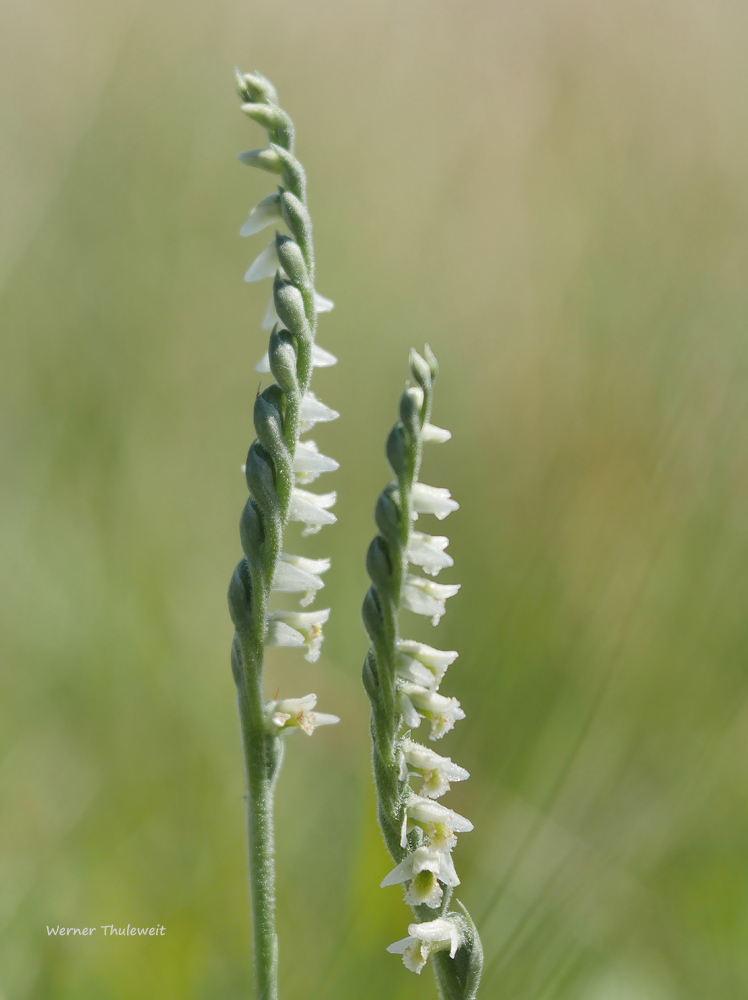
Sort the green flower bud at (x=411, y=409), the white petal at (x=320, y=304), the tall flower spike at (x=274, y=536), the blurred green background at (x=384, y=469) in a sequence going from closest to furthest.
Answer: the green flower bud at (x=411, y=409)
the tall flower spike at (x=274, y=536)
the white petal at (x=320, y=304)
the blurred green background at (x=384, y=469)

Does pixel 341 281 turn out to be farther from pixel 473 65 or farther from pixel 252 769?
pixel 252 769

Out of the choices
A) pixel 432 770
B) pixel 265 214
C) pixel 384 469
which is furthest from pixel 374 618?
pixel 384 469

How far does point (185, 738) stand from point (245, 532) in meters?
1.32

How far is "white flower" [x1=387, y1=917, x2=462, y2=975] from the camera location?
2.89ft

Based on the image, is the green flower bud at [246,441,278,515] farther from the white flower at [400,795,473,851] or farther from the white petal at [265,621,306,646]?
the white flower at [400,795,473,851]

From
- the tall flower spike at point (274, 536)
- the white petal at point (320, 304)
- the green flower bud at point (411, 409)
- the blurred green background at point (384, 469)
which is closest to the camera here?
the green flower bud at point (411, 409)

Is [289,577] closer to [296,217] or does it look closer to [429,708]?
[429,708]

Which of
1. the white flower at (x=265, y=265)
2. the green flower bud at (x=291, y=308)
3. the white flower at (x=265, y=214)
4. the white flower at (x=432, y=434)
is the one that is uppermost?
Answer: the white flower at (x=265, y=214)

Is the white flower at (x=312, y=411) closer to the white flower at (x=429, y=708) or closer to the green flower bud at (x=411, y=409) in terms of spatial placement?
the green flower bud at (x=411, y=409)

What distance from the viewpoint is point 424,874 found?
911mm

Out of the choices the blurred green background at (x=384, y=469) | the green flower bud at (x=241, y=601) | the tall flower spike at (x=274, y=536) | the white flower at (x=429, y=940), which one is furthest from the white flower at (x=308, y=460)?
the blurred green background at (x=384, y=469)

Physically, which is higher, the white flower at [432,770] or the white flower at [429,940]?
the white flower at [432,770]

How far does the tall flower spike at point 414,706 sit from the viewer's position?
0.89m

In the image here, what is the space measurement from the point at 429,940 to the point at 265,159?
33.2 inches
